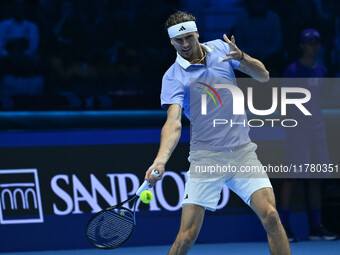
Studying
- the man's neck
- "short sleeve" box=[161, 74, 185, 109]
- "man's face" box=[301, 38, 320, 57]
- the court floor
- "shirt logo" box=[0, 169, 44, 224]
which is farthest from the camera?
"man's face" box=[301, 38, 320, 57]

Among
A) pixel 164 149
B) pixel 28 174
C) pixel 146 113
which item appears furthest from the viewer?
pixel 146 113

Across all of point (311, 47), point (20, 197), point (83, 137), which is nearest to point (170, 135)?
point (83, 137)

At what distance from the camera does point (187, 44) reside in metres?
4.79

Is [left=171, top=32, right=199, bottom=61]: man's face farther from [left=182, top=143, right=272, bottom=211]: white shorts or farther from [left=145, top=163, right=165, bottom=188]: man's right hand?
[left=145, top=163, right=165, bottom=188]: man's right hand

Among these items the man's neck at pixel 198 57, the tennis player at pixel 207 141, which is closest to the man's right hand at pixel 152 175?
the tennis player at pixel 207 141

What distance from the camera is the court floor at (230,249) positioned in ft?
22.0

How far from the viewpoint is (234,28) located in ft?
25.6

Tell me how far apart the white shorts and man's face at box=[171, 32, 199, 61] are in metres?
0.67

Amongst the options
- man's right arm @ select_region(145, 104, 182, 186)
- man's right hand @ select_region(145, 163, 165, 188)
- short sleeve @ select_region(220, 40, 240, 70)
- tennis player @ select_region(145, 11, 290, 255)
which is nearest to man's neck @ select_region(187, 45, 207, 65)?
tennis player @ select_region(145, 11, 290, 255)

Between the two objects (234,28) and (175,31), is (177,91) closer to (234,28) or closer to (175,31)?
(175,31)

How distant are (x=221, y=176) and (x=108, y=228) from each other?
0.83 meters

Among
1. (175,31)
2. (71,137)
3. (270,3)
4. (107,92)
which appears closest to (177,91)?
(175,31)

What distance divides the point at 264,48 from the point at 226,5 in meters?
0.62

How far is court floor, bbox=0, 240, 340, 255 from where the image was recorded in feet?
22.0
